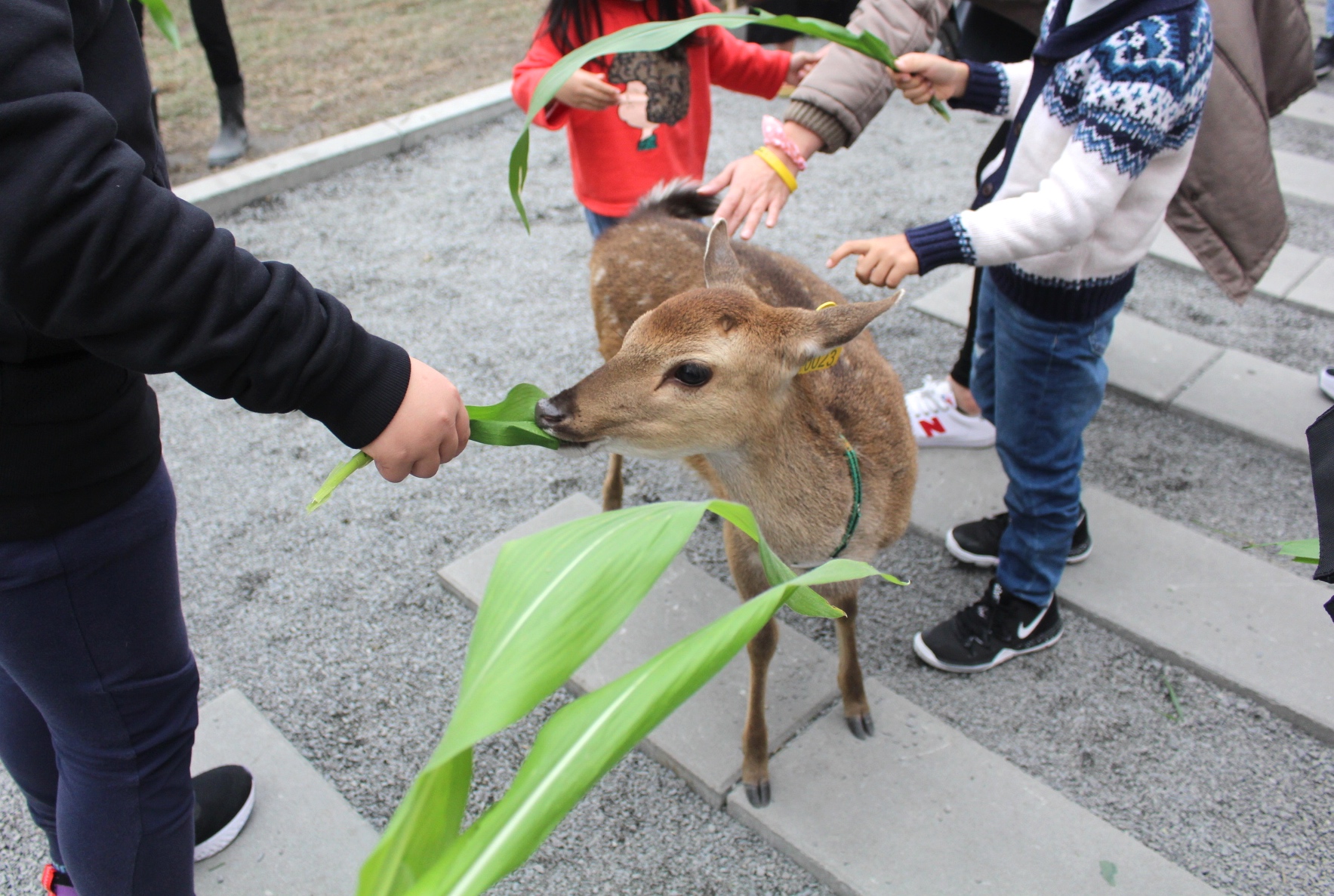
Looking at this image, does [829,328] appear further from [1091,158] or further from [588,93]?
[588,93]

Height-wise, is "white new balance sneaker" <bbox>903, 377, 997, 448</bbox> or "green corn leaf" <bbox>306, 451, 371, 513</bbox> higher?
"green corn leaf" <bbox>306, 451, 371, 513</bbox>

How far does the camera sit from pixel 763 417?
7.05 feet

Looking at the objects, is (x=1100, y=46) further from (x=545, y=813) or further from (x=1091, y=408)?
(x=545, y=813)

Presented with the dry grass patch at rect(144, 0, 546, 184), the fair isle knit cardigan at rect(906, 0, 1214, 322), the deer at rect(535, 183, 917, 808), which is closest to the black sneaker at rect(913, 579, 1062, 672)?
the deer at rect(535, 183, 917, 808)

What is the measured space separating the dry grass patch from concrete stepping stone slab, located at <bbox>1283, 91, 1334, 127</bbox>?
5.51 m

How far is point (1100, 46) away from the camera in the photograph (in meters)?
1.98

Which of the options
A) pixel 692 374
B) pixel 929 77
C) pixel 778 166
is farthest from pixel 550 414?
pixel 929 77

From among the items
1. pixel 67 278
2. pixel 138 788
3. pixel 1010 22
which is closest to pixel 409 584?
pixel 138 788

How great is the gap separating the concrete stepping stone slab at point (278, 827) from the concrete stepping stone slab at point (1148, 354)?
331cm

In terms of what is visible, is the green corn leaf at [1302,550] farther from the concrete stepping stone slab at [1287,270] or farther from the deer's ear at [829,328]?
the concrete stepping stone slab at [1287,270]

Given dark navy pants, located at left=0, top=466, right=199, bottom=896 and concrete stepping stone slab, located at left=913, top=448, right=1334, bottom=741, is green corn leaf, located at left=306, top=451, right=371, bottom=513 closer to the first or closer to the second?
dark navy pants, located at left=0, top=466, right=199, bottom=896

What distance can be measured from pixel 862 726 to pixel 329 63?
269 inches

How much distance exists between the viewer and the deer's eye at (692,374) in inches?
80.0

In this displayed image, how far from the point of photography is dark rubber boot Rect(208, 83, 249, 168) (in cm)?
565
